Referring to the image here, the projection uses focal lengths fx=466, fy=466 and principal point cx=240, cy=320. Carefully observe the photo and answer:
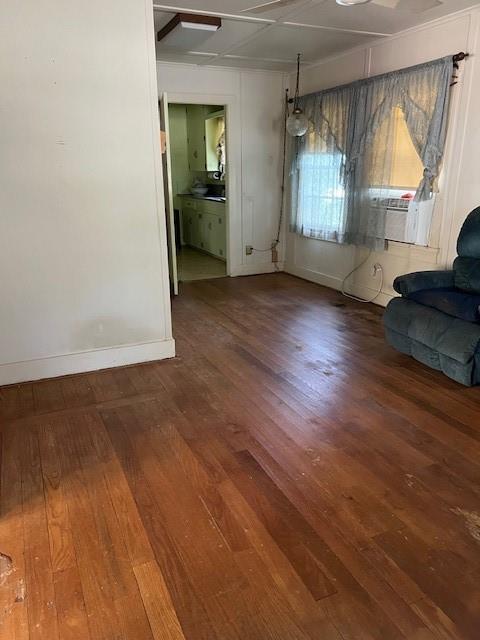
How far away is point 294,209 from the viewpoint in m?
5.79

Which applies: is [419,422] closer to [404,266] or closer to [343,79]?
[404,266]

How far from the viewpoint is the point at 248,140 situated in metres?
5.75

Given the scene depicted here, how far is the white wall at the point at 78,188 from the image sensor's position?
269 cm

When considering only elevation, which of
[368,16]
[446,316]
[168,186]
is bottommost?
[446,316]

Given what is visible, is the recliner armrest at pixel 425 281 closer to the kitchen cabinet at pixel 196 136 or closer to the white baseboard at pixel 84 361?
the white baseboard at pixel 84 361

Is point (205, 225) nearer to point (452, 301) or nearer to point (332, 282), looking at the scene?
point (332, 282)

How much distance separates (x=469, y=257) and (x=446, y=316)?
588 mm

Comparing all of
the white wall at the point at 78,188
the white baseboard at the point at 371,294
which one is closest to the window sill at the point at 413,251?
the white baseboard at the point at 371,294

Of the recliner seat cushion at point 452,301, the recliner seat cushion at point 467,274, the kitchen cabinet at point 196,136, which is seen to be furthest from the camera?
the kitchen cabinet at point 196,136

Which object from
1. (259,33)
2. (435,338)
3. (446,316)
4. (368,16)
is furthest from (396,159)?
(435,338)

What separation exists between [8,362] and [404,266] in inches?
135

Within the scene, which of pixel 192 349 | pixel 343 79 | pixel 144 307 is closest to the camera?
pixel 144 307

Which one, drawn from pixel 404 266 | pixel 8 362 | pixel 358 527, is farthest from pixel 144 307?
pixel 404 266

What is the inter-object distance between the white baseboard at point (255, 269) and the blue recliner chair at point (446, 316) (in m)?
2.96
